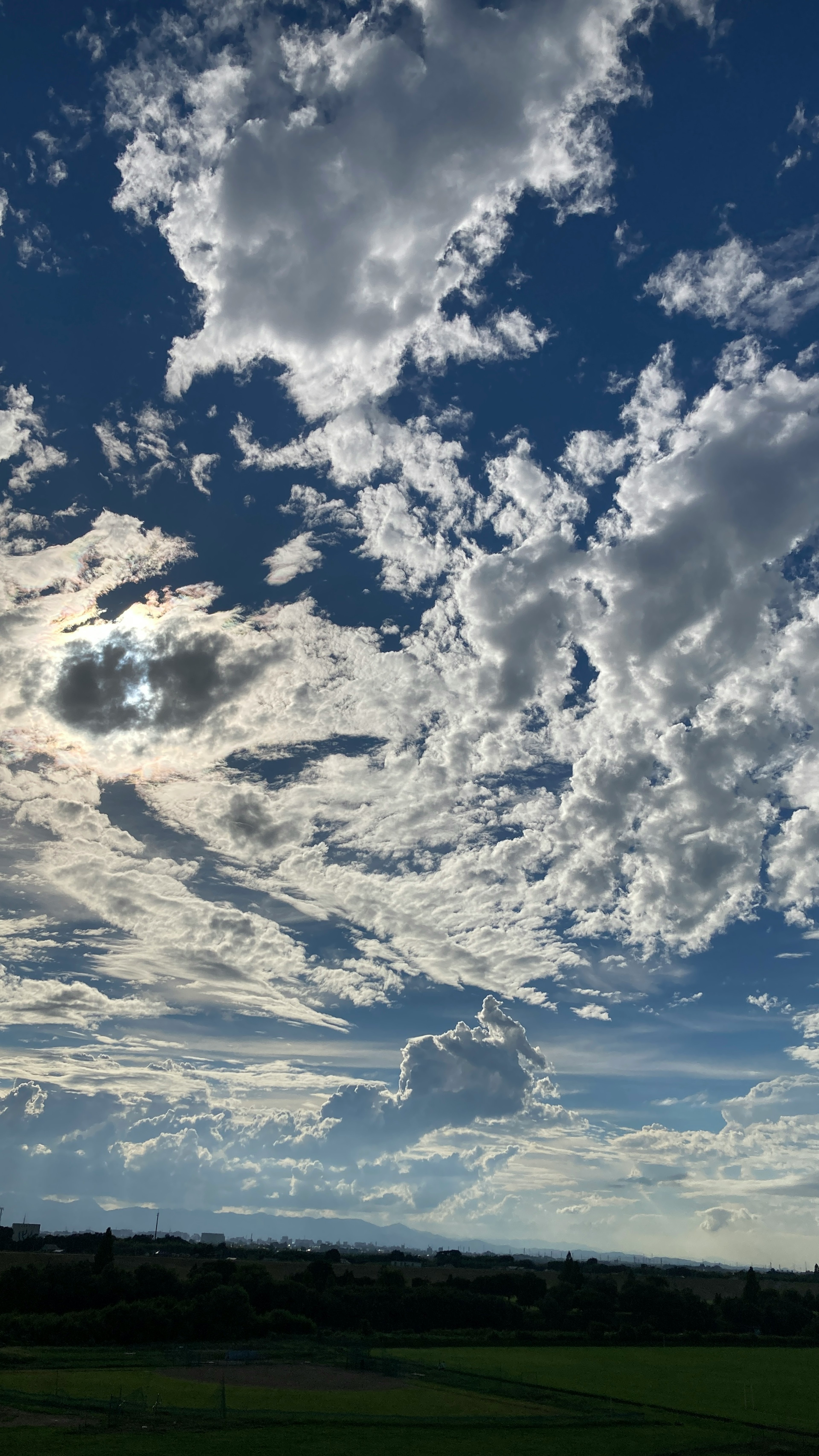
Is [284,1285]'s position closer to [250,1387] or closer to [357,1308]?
[357,1308]

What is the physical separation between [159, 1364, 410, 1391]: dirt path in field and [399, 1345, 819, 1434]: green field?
1174 centimetres

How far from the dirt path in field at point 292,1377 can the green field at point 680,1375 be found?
1174cm

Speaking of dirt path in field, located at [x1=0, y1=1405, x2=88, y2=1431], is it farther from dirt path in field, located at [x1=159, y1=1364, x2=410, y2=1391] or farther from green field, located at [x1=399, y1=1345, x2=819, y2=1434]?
green field, located at [x1=399, y1=1345, x2=819, y2=1434]

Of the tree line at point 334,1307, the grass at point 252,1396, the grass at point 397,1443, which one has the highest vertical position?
the grass at point 397,1443

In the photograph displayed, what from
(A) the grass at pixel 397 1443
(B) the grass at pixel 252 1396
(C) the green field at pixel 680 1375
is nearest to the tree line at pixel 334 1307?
(C) the green field at pixel 680 1375

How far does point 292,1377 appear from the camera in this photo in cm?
8800

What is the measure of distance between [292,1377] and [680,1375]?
45.5m

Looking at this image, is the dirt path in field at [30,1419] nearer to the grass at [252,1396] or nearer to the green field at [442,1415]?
the green field at [442,1415]

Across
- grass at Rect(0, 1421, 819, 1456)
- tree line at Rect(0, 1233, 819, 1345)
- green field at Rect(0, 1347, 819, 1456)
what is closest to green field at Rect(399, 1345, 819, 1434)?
green field at Rect(0, 1347, 819, 1456)

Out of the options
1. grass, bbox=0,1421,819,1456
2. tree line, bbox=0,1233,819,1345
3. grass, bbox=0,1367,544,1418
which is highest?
grass, bbox=0,1421,819,1456

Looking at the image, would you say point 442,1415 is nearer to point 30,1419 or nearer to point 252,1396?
point 252,1396

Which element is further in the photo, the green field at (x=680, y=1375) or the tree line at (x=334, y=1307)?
the tree line at (x=334, y=1307)

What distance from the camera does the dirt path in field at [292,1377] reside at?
3255 inches

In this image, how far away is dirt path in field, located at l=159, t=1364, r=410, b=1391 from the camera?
3255 inches
